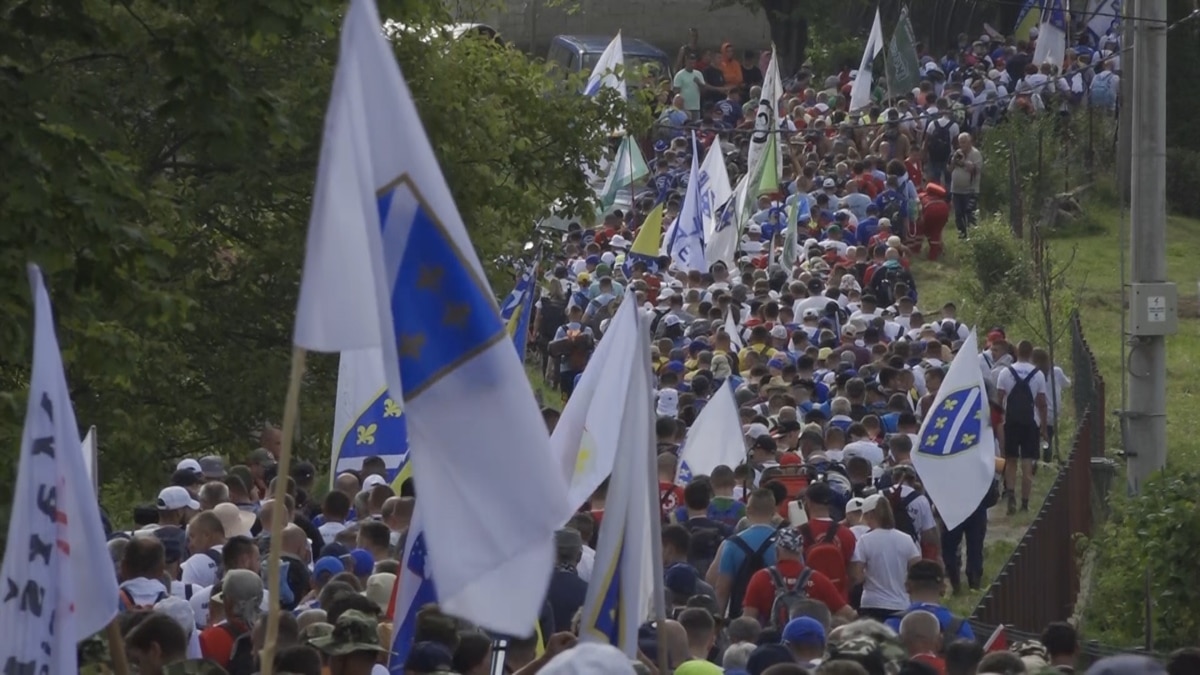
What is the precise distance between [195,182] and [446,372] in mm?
10415

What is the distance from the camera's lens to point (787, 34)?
44938mm

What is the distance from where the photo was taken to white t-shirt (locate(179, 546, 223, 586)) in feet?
34.2

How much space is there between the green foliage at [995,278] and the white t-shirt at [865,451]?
405 inches

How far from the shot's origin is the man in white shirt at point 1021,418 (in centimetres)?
1798

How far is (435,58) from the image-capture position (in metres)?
16.0

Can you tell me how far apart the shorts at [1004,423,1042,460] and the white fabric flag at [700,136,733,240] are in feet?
29.4

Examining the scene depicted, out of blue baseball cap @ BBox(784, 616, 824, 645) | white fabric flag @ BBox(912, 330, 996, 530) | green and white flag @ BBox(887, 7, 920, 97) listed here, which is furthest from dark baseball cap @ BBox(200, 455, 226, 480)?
green and white flag @ BBox(887, 7, 920, 97)

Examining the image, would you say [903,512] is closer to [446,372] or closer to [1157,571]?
[1157,571]

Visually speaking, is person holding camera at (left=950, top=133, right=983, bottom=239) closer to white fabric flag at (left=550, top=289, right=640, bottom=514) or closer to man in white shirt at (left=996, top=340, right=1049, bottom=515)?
man in white shirt at (left=996, top=340, right=1049, bottom=515)

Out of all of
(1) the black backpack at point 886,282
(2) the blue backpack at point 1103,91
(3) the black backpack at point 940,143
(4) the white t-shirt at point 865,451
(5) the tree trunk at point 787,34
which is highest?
(5) the tree trunk at point 787,34

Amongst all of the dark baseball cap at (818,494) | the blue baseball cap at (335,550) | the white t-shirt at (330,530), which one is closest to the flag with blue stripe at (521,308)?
the white t-shirt at (330,530)

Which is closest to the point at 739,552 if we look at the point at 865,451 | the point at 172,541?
the point at 172,541

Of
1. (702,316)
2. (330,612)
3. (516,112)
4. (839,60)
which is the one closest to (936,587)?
(330,612)

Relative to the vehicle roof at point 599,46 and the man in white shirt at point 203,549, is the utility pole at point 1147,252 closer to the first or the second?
the man in white shirt at point 203,549
